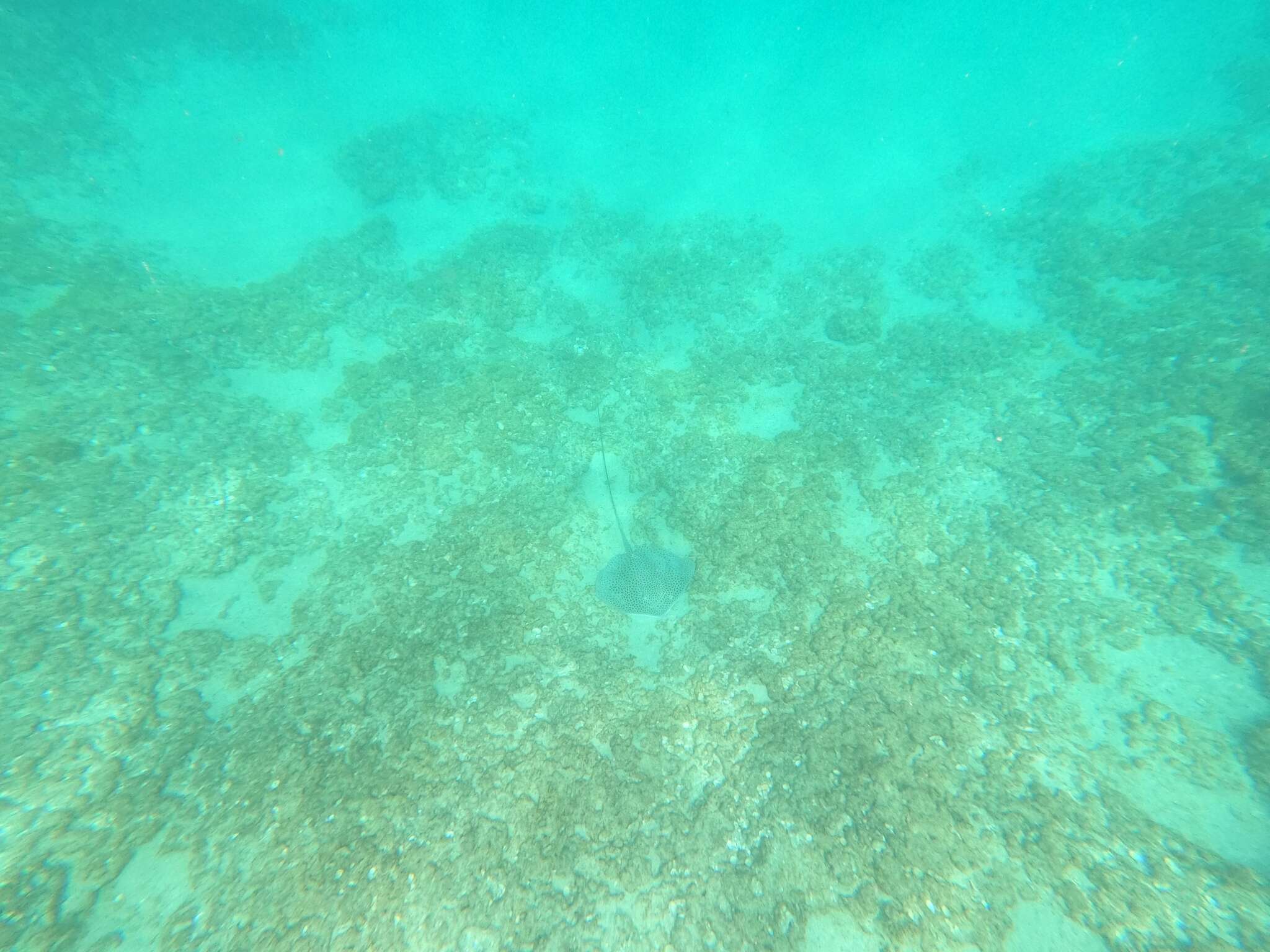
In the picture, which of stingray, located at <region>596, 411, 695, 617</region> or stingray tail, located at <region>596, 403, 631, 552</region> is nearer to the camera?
stingray, located at <region>596, 411, 695, 617</region>

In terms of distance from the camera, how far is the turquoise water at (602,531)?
4152 mm

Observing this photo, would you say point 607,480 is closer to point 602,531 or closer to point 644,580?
point 602,531

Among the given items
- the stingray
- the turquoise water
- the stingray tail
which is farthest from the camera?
the stingray tail

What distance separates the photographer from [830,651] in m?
5.59

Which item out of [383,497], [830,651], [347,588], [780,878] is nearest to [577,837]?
[780,878]

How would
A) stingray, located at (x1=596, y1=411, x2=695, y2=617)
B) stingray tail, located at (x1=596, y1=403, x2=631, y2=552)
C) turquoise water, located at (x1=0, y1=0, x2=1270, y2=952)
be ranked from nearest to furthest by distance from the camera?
1. turquoise water, located at (x1=0, y1=0, x2=1270, y2=952)
2. stingray, located at (x1=596, y1=411, x2=695, y2=617)
3. stingray tail, located at (x1=596, y1=403, x2=631, y2=552)

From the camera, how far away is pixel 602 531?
7.34 metres

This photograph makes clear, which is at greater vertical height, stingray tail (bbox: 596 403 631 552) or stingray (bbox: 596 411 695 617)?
stingray tail (bbox: 596 403 631 552)

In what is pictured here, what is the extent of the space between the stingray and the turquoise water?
0.16 metres

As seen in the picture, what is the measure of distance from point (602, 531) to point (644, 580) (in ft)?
4.96

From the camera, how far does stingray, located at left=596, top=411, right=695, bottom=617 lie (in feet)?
19.4

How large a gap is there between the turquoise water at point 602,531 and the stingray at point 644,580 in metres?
0.16

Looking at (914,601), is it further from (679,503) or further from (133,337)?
(133,337)

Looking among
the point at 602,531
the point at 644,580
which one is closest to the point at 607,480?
the point at 602,531
